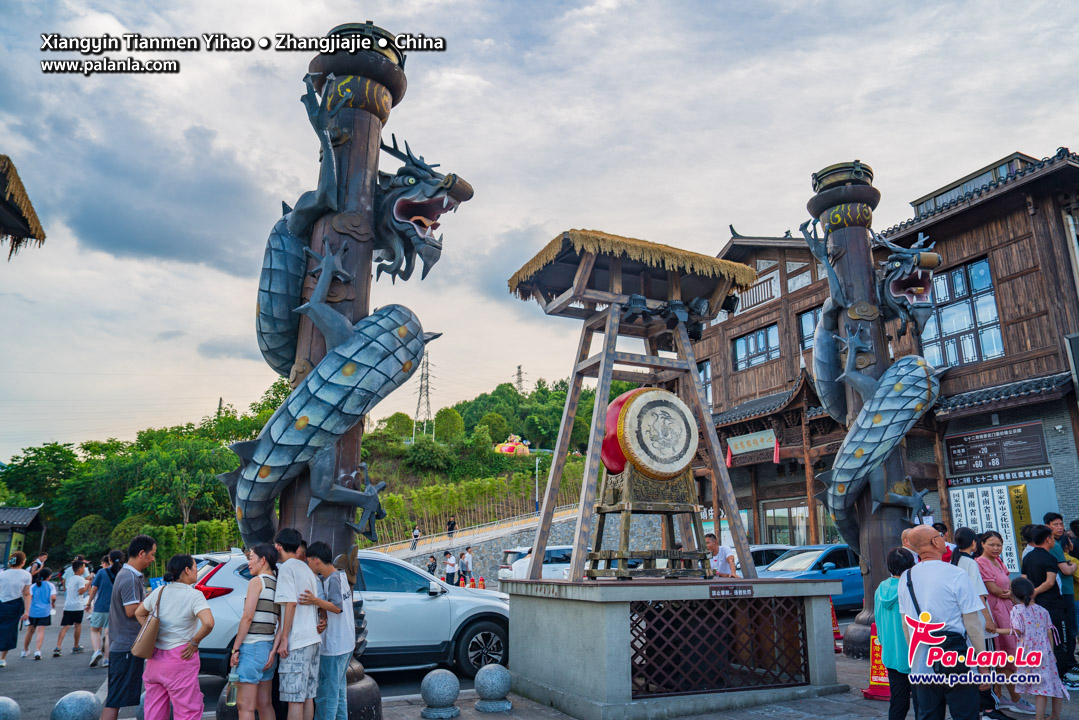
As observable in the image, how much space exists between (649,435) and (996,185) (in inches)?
415

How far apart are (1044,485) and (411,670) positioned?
1163 cm

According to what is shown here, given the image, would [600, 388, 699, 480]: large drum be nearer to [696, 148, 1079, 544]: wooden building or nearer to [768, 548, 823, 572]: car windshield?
[768, 548, 823, 572]: car windshield

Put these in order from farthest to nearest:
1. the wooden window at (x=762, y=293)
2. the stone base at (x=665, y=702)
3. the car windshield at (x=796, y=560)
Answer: the wooden window at (x=762, y=293), the car windshield at (x=796, y=560), the stone base at (x=665, y=702)

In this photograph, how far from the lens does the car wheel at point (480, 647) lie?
7.48 m

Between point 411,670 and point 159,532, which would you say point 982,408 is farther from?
point 159,532

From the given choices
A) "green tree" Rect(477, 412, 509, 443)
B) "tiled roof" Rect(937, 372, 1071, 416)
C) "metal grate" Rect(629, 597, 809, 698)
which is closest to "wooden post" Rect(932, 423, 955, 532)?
"tiled roof" Rect(937, 372, 1071, 416)

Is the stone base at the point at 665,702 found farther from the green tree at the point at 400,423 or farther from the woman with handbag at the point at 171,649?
the green tree at the point at 400,423

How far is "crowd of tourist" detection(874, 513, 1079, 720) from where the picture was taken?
356 centimetres

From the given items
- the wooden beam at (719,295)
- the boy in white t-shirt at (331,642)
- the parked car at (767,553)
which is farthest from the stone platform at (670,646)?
the parked car at (767,553)

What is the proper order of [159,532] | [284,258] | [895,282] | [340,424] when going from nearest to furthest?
[340,424]
[284,258]
[895,282]
[159,532]

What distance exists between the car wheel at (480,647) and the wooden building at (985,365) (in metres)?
9.87

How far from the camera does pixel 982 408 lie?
41.5 ft

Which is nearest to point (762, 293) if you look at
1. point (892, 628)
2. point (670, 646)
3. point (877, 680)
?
point (877, 680)

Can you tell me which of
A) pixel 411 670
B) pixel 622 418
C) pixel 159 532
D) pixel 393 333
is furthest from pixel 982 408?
pixel 159 532
